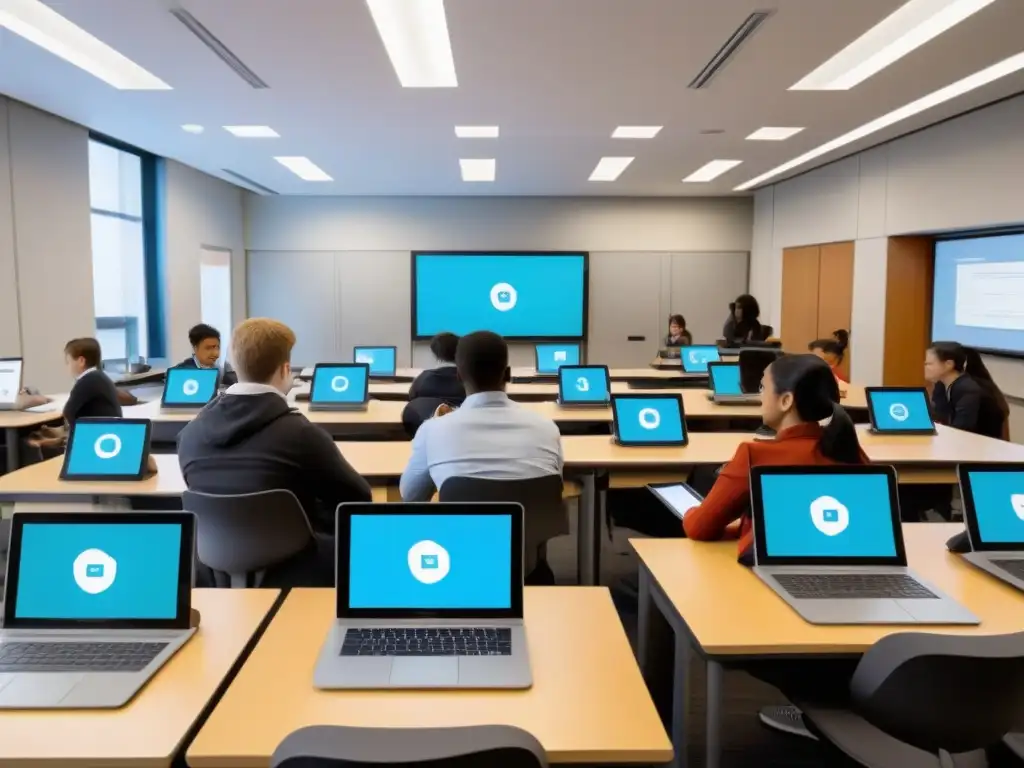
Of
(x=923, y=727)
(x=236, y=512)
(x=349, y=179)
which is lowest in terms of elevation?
(x=923, y=727)

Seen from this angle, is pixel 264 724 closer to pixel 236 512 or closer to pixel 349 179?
pixel 236 512

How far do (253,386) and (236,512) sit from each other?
1.24 ft

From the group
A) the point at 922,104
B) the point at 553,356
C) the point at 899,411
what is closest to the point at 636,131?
the point at 553,356

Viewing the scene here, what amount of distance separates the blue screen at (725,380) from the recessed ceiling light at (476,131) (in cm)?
302

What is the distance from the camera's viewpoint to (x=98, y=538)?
169 centimetres

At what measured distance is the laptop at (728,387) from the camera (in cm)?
536

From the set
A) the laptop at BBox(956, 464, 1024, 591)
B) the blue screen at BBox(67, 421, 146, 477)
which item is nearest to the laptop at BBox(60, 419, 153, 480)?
the blue screen at BBox(67, 421, 146, 477)

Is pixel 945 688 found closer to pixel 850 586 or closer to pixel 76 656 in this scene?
pixel 850 586

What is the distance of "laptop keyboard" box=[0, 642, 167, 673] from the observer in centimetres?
155

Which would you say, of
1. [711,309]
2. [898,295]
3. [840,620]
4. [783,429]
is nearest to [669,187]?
[711,309]

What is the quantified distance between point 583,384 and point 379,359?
107 inches

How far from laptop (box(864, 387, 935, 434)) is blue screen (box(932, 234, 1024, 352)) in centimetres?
296

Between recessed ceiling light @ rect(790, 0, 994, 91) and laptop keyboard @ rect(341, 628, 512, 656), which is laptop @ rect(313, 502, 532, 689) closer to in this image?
laptop keyboard @ rect(341, 628, 512, 656)

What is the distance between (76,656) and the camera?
1.59 meters
